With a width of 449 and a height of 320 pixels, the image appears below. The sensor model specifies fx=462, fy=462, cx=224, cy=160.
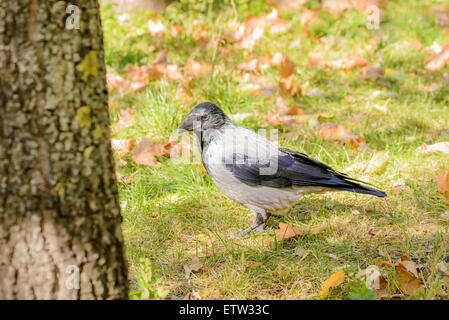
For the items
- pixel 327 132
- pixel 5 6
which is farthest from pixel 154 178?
pixel 5 6

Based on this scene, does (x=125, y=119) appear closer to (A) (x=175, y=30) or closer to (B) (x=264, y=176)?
(B) (x=264, y=176)

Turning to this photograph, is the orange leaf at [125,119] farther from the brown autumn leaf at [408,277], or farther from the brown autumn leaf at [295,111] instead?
the brown autumn leaf at [408,277]

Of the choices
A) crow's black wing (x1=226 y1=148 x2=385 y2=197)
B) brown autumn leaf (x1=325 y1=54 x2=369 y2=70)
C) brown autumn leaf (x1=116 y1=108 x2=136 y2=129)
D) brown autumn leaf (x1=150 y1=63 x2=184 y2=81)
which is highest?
brown autumn leaf (x1=325 y1=54 x2=369 y2=70)

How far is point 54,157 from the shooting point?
170 cm

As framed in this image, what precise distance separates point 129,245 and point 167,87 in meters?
2.22

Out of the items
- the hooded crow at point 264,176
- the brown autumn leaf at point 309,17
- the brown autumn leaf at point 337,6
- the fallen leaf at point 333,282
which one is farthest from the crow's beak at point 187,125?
the brown autumn leaf at point 337,6

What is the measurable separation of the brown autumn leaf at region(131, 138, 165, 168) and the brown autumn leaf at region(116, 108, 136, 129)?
67 centimetres

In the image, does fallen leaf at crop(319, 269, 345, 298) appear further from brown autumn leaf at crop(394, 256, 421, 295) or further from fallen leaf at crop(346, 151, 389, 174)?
fallen leaf at crop(346, 151, 389, 174)

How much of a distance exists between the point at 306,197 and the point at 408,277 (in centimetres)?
136

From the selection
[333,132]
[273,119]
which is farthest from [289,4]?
[333,132]

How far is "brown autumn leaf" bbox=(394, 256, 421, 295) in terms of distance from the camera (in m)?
2.24

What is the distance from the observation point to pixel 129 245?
2.92 meters

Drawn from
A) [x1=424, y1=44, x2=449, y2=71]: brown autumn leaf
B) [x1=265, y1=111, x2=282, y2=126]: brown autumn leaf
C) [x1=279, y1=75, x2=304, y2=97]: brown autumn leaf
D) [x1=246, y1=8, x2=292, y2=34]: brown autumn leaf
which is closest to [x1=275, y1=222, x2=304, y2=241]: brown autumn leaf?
[x1=265, y1=111, x2=282, y2=126]: brown autumn leaf
